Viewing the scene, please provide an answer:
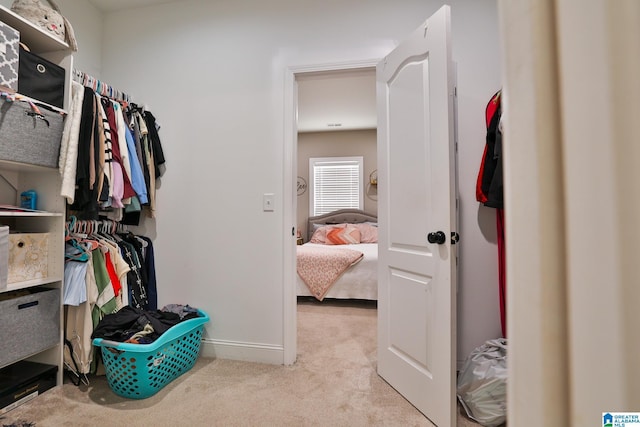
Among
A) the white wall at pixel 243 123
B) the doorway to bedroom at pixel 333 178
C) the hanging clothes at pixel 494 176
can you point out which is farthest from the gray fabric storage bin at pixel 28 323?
the hanging clothes at pixel 494 176

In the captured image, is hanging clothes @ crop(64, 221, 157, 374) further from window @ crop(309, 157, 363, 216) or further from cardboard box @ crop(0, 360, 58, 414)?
window @ crop(309, 157, 363, 216)

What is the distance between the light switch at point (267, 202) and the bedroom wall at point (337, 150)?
11.7ft

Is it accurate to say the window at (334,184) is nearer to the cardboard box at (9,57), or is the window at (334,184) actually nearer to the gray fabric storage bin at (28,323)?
the gray fabric storage bin at (28,323)

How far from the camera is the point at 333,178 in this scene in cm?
581

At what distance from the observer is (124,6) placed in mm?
2426

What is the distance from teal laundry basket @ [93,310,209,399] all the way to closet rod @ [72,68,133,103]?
161 centimetres

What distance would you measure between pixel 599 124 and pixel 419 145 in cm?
152

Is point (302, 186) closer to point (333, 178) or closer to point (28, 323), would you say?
point (333, 178)

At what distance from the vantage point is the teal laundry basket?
62.3 inches

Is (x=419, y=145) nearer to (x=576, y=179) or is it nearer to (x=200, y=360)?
(x=576, y=179)

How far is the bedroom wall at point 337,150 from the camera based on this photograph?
5656mm

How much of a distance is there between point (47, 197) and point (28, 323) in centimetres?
72

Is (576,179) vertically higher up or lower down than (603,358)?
higher up

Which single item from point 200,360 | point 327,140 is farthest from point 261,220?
point 327,140
